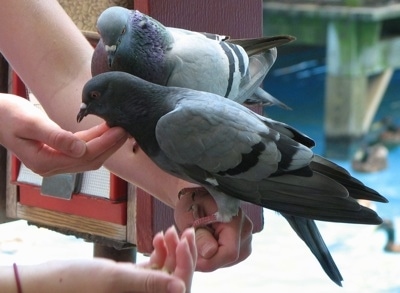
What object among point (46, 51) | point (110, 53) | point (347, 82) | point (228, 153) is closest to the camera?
point (228, 153)

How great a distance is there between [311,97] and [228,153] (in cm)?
271

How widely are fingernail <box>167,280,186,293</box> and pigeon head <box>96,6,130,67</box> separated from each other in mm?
604

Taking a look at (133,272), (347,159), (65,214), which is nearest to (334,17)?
(347,159)

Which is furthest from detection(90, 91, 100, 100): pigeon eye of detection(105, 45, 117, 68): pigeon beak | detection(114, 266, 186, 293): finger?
detection(114, 266, 186, 293): finger

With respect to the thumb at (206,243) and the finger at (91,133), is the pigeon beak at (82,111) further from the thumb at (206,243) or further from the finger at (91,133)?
the thumb at (206,243)

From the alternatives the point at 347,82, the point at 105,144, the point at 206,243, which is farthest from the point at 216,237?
the point at 347,82

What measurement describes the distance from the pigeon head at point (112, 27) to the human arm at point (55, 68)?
4.4 inches

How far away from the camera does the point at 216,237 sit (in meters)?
0.94

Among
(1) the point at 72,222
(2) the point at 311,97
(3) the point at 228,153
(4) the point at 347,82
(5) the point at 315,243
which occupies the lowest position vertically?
(2) the point at 311,97

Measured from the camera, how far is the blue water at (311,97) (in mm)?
3516

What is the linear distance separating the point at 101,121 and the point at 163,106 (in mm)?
173

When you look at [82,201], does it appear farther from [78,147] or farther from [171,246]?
[171,246]

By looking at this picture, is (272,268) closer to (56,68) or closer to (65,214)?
(65,214)

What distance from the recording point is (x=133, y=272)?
0.70 meters
